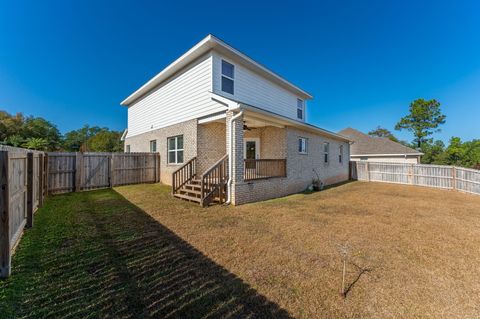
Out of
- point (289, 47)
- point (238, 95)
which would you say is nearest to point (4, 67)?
point (238, 95)

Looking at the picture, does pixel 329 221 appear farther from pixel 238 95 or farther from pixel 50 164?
pixel 50 164

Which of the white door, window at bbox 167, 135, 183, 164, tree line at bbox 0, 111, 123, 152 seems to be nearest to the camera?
window at bbox 167, 135, 183, 164

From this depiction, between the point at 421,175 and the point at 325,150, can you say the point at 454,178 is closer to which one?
the point at 421,175

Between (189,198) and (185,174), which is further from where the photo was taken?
(185,174)

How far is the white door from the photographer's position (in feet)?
37.1

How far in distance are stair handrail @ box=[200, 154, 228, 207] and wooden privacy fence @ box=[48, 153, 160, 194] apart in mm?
6440

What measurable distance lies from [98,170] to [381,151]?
26.0 metres

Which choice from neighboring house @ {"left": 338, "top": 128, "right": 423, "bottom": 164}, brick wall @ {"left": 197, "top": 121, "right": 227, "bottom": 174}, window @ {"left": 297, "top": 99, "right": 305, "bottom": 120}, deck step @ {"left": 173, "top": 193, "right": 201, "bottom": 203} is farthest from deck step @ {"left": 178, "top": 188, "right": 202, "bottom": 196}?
neighboring house @ {"left": 338, "top": 128, "right": 423, "bottom": 164}

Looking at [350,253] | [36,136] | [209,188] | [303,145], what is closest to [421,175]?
[303,145]

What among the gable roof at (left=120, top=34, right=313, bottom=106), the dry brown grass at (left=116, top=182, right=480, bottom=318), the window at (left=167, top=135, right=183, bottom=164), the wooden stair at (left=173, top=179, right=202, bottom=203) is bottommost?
the dry brown grass at (left=116, top=182, right=480, bottom=318)

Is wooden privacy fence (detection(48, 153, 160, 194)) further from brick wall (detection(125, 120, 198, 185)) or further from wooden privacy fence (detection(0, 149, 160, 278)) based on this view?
brick wall (detection(125, 120, 198, 185))

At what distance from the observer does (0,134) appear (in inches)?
1052

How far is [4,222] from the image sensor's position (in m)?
2.73

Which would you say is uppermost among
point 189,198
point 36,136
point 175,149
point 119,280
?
point 36,136
